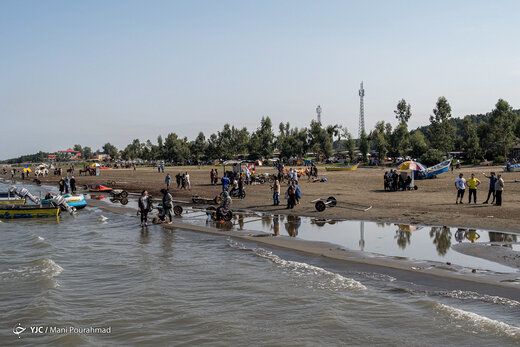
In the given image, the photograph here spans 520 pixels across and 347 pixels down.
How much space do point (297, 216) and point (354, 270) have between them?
9688mm

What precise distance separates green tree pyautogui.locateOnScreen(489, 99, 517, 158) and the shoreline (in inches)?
2560

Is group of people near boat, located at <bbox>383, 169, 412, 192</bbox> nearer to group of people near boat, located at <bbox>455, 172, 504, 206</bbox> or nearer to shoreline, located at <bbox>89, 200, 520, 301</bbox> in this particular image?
group of people near boat, located at <bbox>455, 172, 504, 206</bbox>

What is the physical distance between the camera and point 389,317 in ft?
31.2

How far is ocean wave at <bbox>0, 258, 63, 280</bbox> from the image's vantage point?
13673 mm

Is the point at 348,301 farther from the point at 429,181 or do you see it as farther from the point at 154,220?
the point at 429,181

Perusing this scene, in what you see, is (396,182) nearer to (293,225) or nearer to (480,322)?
(293,225)

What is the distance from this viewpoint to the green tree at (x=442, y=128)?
78.5 meters

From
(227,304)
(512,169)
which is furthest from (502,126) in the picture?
(227,304)

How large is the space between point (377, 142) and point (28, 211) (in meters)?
72.0

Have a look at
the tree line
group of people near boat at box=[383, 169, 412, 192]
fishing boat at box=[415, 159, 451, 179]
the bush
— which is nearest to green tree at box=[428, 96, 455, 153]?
the tree line

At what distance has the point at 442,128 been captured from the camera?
266ft

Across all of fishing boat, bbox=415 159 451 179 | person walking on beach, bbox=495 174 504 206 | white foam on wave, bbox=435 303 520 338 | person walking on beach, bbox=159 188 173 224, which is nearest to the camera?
white foam on wave, bbox=435 303 520 338

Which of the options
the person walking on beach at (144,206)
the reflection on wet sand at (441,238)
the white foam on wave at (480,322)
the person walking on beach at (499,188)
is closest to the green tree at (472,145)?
the person walking on beach at (499,188)

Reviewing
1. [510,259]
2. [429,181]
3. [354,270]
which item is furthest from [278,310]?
[429,181]
